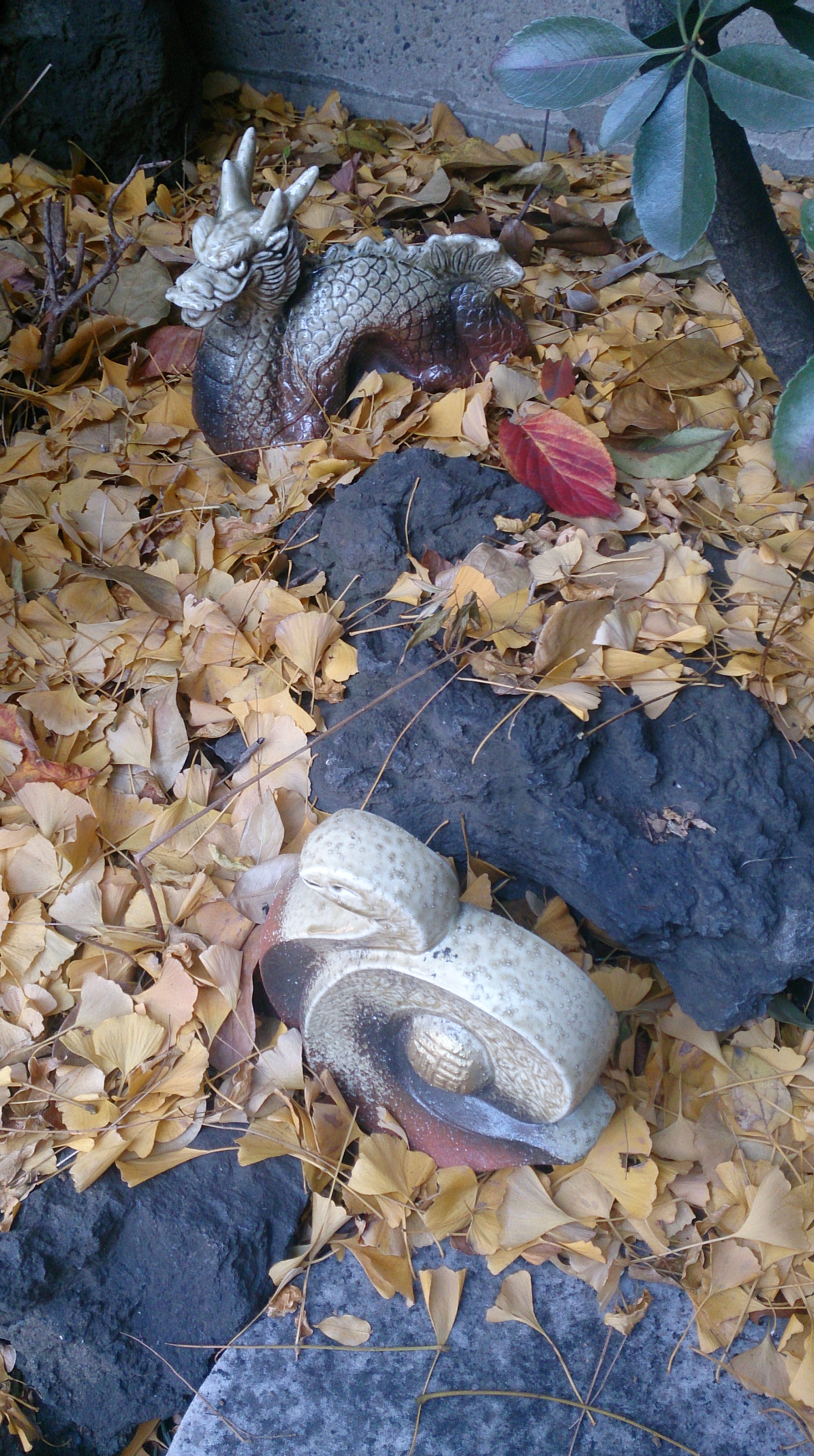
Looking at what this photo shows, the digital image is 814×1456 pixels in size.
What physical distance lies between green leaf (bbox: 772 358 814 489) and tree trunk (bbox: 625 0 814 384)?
0.52 meters

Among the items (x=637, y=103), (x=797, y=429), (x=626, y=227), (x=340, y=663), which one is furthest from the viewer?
(x=626, y=227)

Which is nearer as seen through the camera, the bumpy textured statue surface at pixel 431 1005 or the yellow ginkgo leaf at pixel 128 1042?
the bumpy textured statue surface at pixel 431 1005

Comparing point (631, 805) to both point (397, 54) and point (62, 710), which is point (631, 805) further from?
point (397, 54)

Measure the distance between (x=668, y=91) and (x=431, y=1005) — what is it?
2.85 ft

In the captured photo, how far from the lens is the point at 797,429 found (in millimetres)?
742

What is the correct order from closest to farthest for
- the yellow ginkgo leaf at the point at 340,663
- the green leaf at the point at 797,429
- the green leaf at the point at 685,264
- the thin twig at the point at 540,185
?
the green leaf at the point at 797,429 → the yellow ginkgo leaf at the point at 340,663 → the green leaf at the point at 685,264 → the thin twig at the point at 540,185

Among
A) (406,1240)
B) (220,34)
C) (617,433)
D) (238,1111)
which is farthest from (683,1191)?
(220,34)

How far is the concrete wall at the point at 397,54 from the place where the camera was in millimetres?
1827

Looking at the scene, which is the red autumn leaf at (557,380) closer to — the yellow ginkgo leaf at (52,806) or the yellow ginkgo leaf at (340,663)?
the yellow ginkgo leaf at (340,663)

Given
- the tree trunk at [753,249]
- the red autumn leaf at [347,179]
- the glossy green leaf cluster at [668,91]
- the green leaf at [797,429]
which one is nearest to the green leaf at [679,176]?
the glossy green leaf cluster at [668,91]

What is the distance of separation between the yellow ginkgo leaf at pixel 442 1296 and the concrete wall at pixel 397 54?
194 cm

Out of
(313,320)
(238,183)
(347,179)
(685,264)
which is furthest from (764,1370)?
(347,179)

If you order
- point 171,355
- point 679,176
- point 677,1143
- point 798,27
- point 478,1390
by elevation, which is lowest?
point 478,1390

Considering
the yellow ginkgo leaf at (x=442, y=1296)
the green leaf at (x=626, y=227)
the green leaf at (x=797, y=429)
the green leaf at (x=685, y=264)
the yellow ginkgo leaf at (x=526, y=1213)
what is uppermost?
the green leaf at (x=797, y=429)
